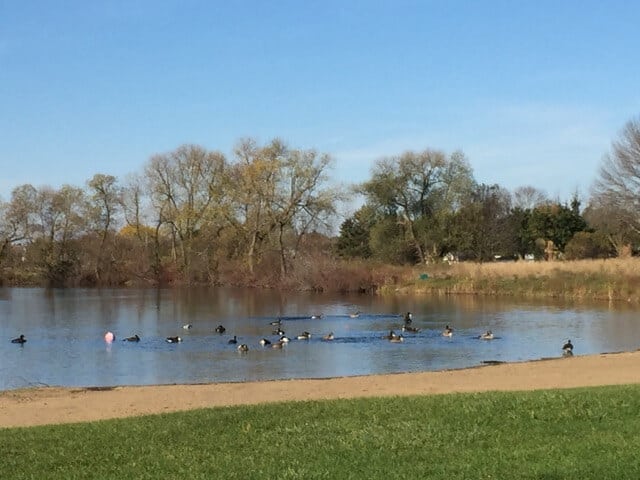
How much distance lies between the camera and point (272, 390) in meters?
16.0

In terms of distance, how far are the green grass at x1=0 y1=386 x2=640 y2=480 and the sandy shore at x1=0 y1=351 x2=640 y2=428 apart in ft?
8.77

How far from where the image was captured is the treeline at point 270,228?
65.6m

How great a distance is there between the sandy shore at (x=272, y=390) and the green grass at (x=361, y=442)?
2.67m

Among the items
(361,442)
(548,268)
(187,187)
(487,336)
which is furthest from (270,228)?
(361,442)

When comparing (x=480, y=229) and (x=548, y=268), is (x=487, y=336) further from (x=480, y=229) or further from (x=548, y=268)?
(x=480, y=229)

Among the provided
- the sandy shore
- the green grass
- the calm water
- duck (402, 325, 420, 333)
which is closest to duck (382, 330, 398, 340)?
the calm water

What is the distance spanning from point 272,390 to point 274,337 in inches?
522

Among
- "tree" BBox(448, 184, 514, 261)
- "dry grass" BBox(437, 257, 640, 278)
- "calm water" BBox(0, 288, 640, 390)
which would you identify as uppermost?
"tree" BBox(448, 184, 514, 261)

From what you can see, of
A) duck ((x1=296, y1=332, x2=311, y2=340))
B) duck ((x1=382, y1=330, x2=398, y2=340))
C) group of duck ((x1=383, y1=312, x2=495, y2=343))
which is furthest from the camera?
duck ((x1=296, y1=332, x2=311, y2=340))

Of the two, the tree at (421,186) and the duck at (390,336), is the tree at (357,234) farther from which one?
the duck at (390,336)

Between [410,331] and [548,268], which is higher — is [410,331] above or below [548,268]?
below

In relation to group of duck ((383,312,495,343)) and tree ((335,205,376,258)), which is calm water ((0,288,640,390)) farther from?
tree ((335,205,376,258))

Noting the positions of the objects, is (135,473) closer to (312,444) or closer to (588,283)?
(312,444)

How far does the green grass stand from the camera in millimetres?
7320
